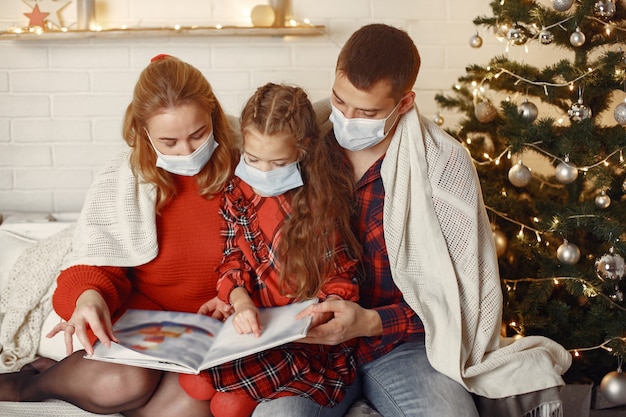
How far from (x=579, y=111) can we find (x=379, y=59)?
30.9 inches

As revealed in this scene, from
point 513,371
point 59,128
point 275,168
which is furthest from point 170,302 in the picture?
point 59,128

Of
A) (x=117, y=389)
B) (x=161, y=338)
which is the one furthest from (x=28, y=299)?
(x=161, y=338)

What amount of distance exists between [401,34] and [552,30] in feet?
2.40

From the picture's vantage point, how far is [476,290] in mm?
1670

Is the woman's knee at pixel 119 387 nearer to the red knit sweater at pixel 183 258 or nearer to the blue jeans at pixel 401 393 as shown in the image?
the red knit sweater at pixel 183 258

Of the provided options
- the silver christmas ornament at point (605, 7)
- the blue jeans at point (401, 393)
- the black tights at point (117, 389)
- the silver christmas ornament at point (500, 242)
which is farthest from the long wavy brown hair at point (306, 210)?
the silver christmas ornament at point (605, 7)

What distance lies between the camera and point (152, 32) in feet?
8.51

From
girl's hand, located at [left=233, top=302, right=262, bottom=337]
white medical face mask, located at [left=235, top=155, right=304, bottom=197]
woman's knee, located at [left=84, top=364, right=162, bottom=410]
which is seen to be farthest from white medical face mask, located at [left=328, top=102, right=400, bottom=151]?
woman's knee, located at [left=84, top=364, right=162, bottom=410]

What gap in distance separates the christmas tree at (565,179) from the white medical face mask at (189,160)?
0.95 meters

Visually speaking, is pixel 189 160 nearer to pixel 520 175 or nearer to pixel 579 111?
pixel 520 175

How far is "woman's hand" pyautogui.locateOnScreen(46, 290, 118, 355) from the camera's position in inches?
59.6

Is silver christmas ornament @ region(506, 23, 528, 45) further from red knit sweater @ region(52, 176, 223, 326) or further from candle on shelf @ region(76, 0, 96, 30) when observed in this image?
candle on shelf @ region(76, 0, 96, 30)

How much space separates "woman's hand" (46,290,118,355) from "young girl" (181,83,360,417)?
0.21 meters

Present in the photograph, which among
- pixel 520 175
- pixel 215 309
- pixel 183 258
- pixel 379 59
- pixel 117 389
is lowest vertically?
pixel 117 389
